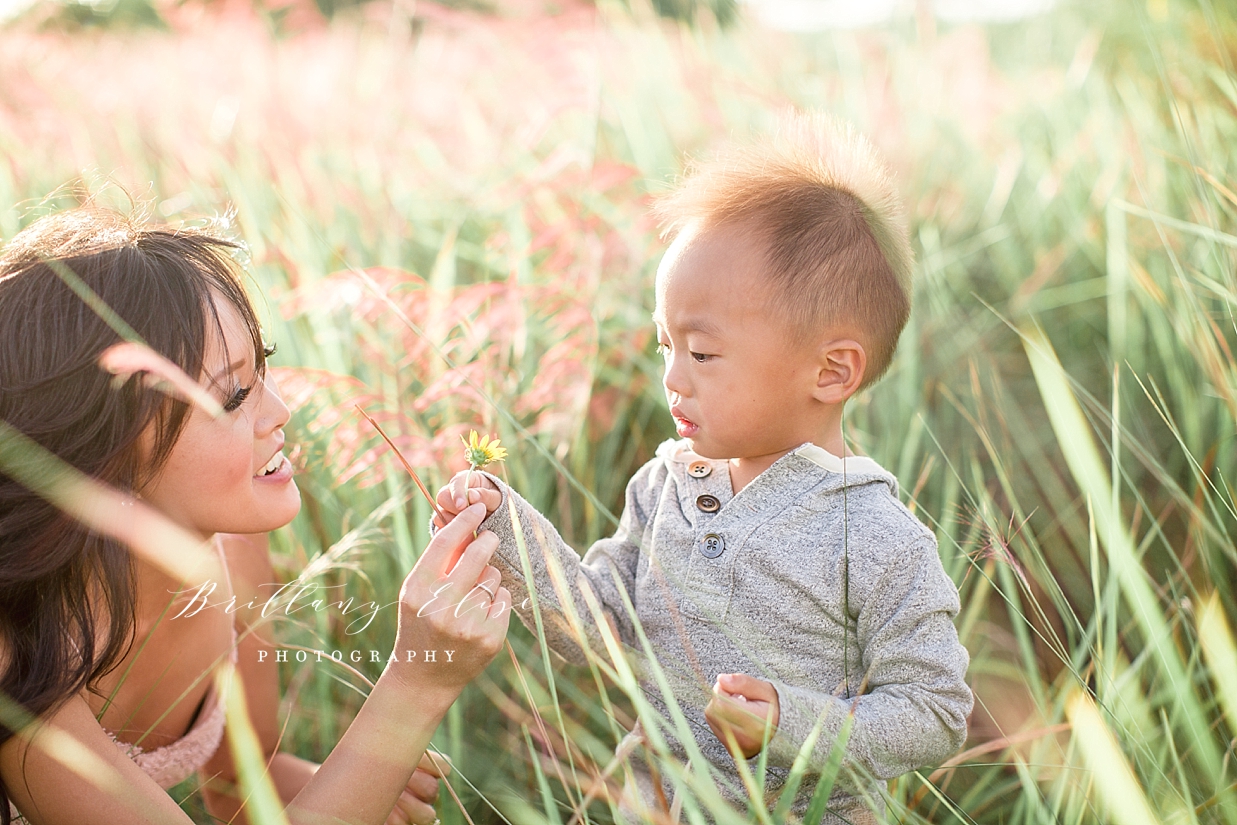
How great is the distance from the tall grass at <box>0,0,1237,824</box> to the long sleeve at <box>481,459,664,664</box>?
0.35ft

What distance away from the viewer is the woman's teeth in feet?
5.03

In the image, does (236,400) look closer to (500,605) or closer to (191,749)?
(500,605)

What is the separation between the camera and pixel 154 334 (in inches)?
54.1

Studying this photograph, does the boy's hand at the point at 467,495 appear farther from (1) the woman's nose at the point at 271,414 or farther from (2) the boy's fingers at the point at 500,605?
(1) the woman's nose at the point at 271,414

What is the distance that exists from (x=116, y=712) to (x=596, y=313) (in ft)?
4.43

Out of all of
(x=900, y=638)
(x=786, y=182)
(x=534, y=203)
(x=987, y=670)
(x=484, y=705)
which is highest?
(x=786, y=182)

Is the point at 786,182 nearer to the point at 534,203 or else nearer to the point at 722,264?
the point at 722,264

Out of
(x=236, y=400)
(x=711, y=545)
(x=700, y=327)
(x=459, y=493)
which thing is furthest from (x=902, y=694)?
(x=236, y=400)

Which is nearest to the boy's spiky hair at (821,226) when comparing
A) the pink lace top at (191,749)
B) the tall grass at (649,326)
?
the tall grass at (649,326)

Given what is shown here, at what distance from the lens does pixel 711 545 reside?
4.74 feet

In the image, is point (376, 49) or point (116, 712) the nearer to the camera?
point (116, 712)

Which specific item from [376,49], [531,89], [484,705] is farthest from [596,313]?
[376,49]

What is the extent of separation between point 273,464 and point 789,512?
85 cm

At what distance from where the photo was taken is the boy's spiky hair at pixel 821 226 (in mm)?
1369
